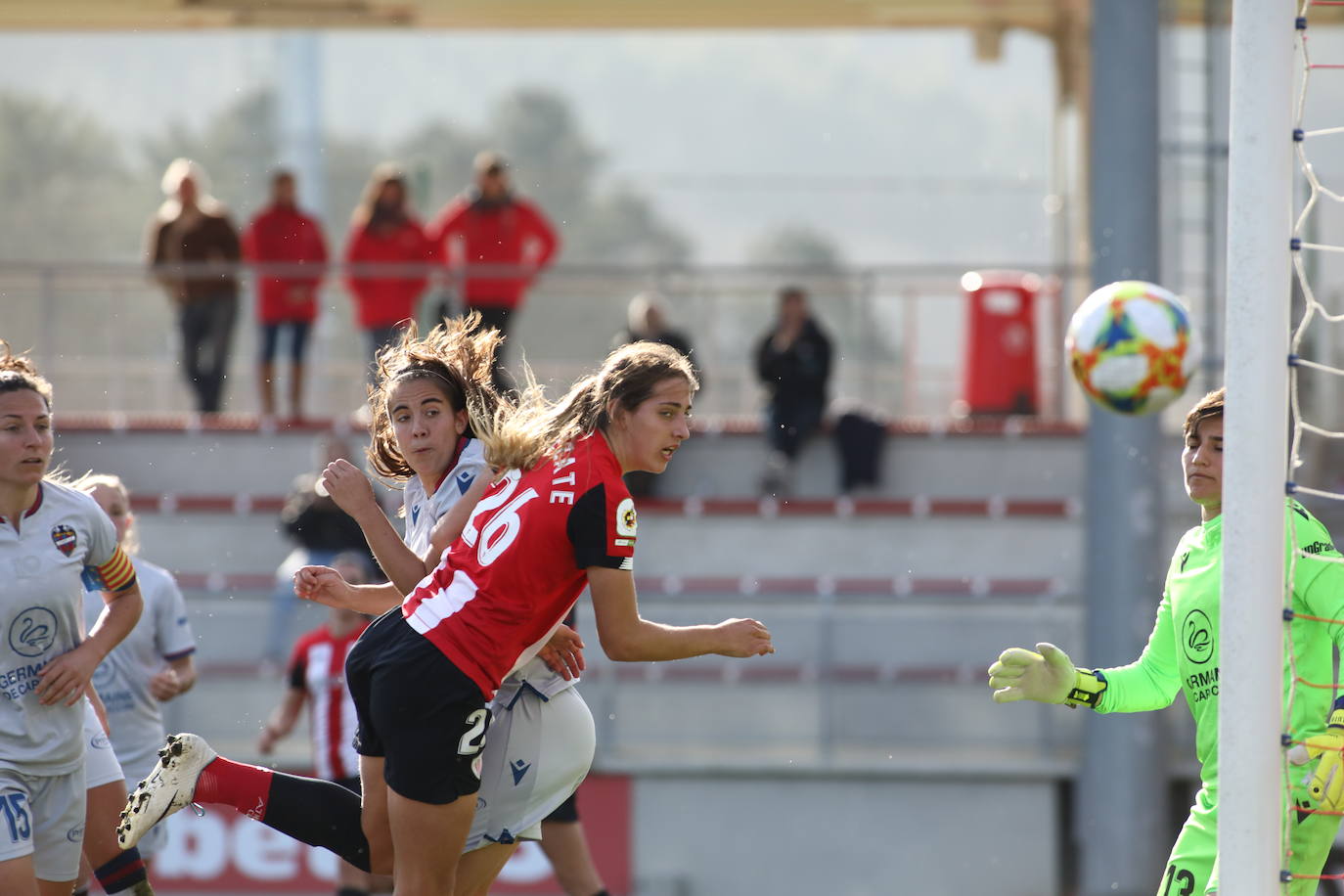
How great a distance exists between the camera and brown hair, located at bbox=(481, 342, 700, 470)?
12.8 feet

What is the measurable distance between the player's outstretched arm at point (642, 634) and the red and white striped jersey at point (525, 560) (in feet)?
0.16

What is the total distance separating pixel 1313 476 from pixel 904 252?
13.2 m

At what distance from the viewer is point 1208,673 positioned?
159 inches

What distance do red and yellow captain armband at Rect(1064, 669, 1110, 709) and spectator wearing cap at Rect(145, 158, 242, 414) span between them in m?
8.78

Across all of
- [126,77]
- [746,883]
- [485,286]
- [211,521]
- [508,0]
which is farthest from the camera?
[126,77]

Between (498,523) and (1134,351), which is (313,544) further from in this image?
(1134,351)

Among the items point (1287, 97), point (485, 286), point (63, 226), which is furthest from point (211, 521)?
point (63, 226)

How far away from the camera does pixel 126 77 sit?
35500 millimetres

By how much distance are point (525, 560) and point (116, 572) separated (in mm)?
1393

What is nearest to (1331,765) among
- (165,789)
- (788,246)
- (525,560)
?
(525,560)

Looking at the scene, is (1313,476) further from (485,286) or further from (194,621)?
(194,621)

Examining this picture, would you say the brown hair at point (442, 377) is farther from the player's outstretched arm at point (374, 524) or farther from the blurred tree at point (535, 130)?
the blurred tree at point (535, 130)

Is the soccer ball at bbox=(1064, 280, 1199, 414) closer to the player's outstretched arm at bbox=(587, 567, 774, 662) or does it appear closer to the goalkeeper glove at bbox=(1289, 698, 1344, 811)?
the goalkeeper glove at bbox=(1289, 698, 1344, 811)

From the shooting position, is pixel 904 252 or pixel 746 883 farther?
pixel 904 252
